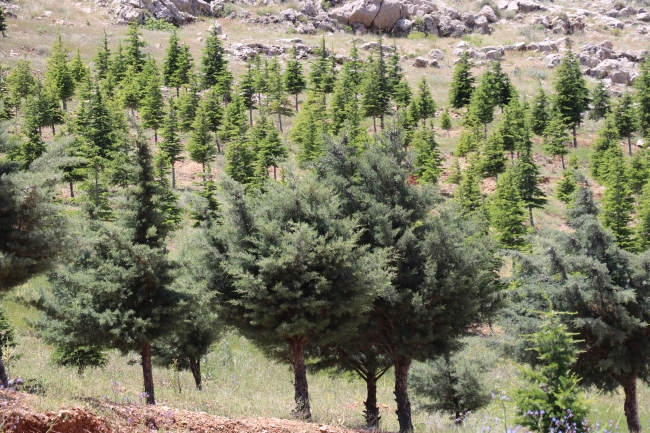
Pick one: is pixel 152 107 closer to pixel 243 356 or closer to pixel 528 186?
pixel 528 186

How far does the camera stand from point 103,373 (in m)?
19.9

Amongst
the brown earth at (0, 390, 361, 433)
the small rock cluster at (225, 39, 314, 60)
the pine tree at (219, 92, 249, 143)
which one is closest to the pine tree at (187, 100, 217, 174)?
the pine tree at (219, 92, 249, 143)

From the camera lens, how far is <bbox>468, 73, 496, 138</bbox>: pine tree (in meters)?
57.7

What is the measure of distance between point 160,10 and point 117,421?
93.1 m

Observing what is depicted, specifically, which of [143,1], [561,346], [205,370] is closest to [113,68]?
[143,1]

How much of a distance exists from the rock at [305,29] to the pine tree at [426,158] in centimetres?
5053

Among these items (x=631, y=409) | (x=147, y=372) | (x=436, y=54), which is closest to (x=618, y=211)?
(x=631, y=409)

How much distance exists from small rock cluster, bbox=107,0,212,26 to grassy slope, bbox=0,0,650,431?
2.37m

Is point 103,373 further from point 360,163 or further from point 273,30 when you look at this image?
point 273,30

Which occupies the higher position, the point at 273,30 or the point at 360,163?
the point at 273,30

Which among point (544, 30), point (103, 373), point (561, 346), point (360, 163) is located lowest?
point (103, 373)

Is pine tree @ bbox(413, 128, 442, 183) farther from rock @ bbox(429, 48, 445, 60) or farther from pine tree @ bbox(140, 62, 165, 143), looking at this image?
rock @ bbox(429, 48, 445, 60)

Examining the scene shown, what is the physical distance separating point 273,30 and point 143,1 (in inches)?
813

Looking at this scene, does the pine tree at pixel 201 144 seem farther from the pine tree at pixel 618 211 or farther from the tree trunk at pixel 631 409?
the tree trunk at pixel 631 409
